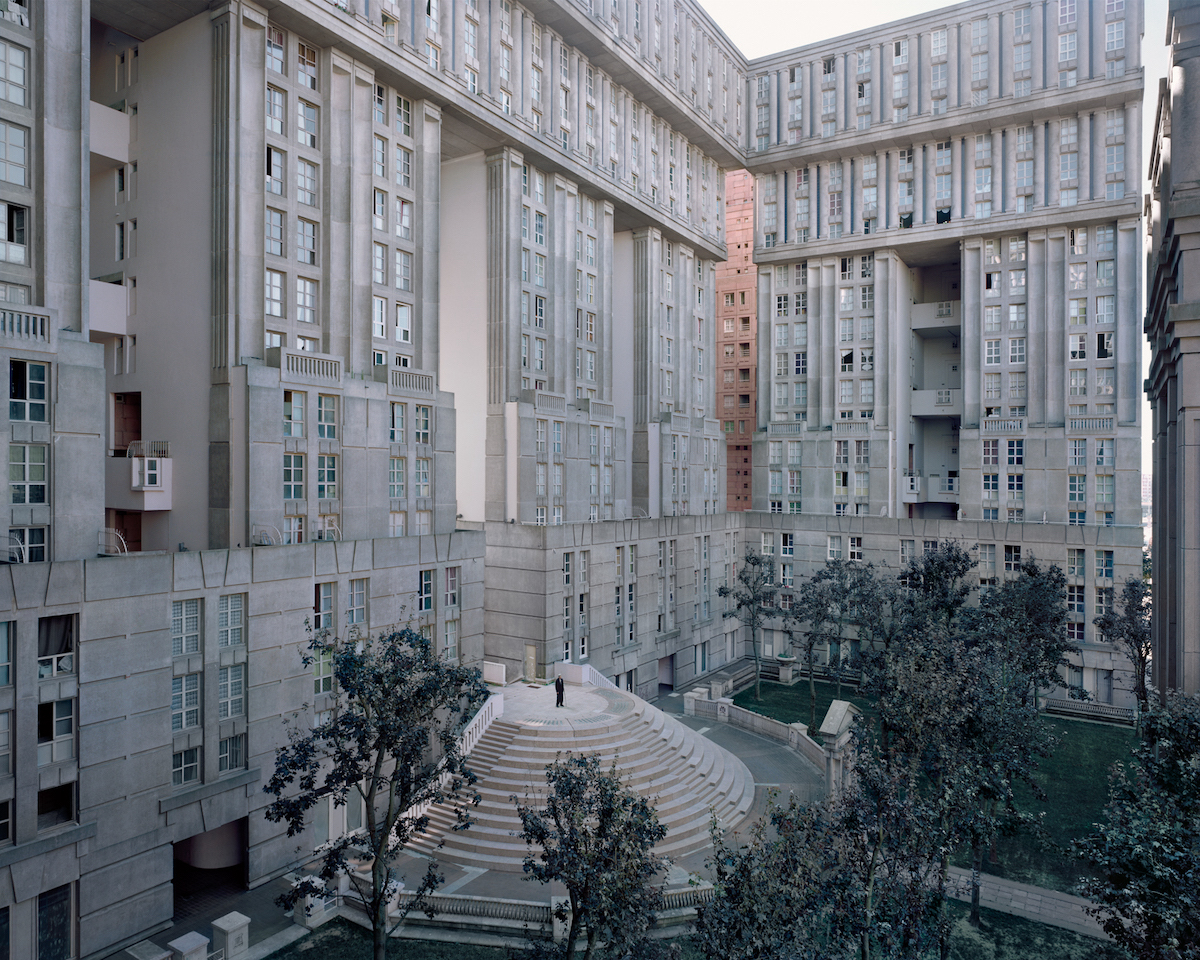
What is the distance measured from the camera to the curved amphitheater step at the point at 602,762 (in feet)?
106

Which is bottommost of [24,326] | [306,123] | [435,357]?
[24,326]

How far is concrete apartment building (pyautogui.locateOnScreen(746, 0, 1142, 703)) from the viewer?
59.3 m

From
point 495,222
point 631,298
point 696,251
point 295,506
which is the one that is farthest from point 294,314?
point 696,251

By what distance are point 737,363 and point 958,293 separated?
77.1ft

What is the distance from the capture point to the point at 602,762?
35.4m

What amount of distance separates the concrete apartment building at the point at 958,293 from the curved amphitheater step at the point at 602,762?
31.9 m

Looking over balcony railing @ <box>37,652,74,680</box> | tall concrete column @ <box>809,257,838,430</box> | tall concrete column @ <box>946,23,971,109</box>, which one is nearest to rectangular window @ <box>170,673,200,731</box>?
balcony railing @ <box>37,652,74,680</box>

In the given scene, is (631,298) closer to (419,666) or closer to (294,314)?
Answer: (294,314)

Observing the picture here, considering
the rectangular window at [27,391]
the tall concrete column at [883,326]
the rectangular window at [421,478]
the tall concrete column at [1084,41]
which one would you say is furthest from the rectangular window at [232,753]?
the tall concrete column at [1084,41]

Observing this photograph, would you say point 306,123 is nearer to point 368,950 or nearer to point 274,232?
point 274,232

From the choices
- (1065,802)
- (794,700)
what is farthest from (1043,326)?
(1065,802)

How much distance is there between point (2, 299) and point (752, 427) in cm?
7435

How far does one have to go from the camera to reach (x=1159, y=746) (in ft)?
64.4

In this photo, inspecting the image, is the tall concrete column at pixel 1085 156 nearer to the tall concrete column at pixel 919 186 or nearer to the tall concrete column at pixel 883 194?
the tall concrete column at pixel 919 186
